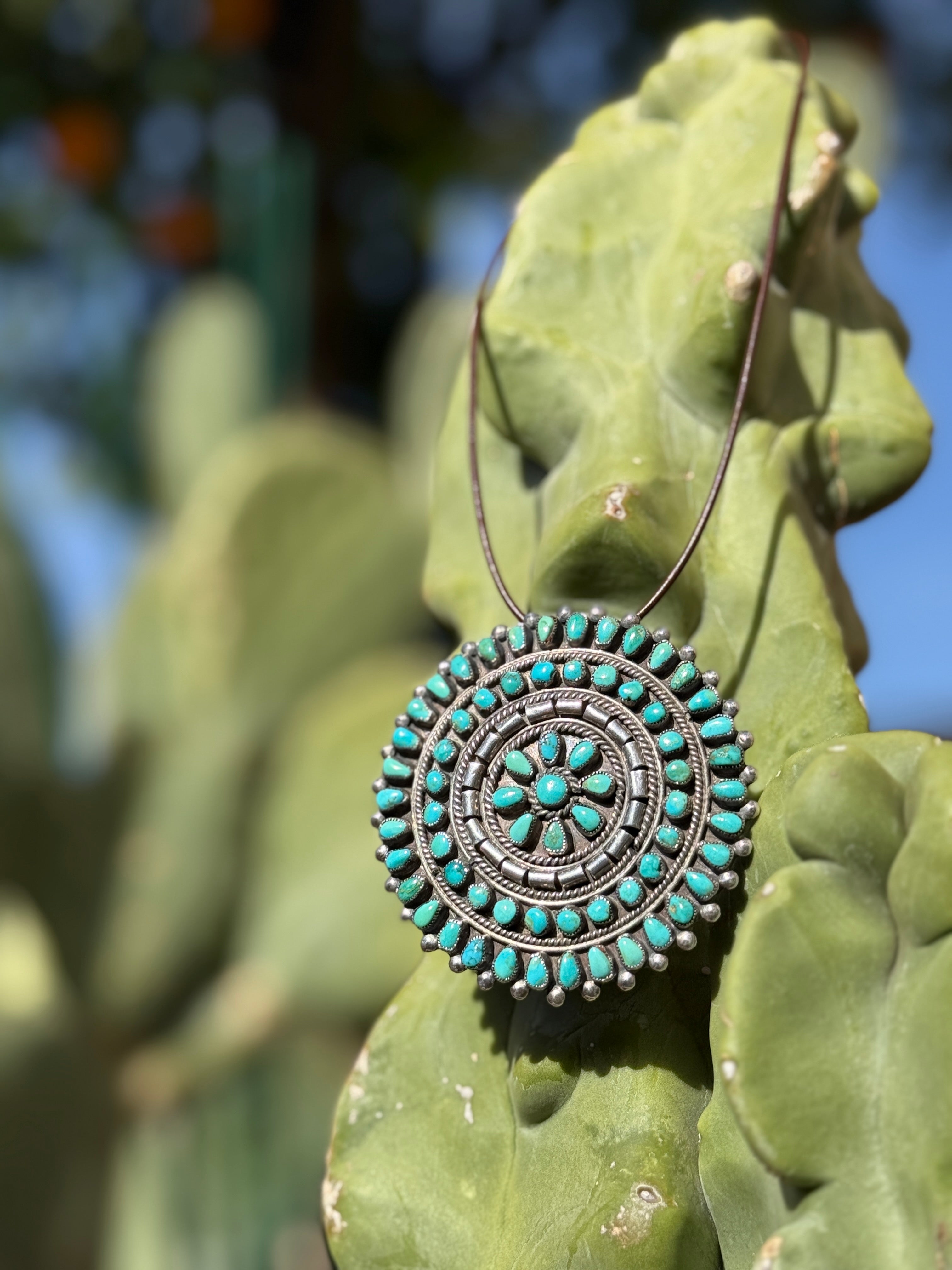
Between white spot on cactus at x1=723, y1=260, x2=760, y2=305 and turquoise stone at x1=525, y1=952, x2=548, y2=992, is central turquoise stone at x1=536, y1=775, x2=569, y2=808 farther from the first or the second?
white spot on cactus at x1=723, y1=260, x2=760, y2=305

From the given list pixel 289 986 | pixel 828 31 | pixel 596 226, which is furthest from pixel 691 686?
pixel 828 31

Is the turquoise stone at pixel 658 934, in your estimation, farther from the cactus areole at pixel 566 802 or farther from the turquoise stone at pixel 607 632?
the turquoise stone at pixel 607 632

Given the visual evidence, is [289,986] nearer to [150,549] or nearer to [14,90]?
[150,549]

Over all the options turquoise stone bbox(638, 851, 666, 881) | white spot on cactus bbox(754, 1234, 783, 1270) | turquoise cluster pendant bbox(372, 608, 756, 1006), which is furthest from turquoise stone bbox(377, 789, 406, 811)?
white spot on cactus bbox(754, 1234, 783, 1270)

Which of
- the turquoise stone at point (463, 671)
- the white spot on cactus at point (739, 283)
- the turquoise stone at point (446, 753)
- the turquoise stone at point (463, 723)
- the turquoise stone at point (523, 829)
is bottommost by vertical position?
the turquoise stone at point (523, 829)

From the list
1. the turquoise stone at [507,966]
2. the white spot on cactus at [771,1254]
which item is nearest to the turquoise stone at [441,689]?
the turquoise stone at [507,966]

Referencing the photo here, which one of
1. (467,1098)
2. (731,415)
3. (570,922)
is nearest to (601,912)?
(570,922)
